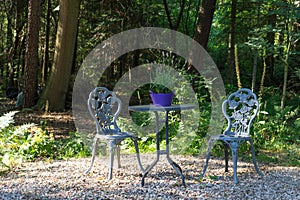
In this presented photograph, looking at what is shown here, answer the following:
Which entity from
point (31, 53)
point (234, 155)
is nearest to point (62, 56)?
point (31, 53)

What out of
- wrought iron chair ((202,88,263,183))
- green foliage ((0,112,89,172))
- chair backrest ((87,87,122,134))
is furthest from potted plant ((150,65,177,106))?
green foliage ((0,112,89,172))

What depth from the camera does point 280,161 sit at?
16.1ft

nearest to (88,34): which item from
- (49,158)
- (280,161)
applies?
(49,158)

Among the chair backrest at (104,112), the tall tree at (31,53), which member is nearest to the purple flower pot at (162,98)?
the chair backrest at (104,112)

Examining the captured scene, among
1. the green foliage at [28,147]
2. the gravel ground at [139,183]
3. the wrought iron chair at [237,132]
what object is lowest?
the gravel ground at [139,183]

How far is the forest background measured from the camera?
211 inches

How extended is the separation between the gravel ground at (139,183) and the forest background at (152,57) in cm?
52

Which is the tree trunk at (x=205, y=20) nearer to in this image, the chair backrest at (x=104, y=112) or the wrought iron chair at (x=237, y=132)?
the wrought iron chair at (x=237, y=132)

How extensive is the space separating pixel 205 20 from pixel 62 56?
321cm

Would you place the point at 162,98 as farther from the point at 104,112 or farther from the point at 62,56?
the point at 62,56

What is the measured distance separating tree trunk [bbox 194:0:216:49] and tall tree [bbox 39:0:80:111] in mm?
2721

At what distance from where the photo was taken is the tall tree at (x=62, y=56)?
836cm

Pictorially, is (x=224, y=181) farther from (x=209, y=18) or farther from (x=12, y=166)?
(x=209, y=18)

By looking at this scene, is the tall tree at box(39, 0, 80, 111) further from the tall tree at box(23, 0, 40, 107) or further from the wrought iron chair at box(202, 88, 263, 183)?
the wrought iron chair at box(202, 88, 263, 183)
